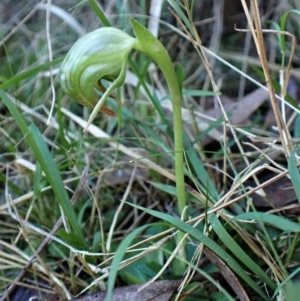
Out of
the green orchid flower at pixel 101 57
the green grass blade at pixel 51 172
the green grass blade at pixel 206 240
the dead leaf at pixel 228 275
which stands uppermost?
the green orchid flower at pixel 101 57

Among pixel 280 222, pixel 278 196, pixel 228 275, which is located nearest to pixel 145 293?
pixel 228 275

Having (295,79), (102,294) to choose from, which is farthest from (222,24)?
(102,294)

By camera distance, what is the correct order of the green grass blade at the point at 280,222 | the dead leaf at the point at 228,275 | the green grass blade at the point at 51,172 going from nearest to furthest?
1. the green grass blade at the point at 280,222
2. the dead leaf at the point at 228,275
3. the green grass blade at the point at 51,172

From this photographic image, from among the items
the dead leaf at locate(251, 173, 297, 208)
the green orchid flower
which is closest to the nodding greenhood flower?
the green orchid flower

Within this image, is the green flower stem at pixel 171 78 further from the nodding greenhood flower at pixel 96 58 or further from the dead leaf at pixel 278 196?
the dead leaf at pixel 278 196

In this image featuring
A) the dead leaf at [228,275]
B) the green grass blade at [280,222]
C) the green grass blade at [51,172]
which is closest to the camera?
the green grass blade at [280,222]

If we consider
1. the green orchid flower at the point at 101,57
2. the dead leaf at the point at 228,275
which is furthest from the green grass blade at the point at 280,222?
the green orchid flower at the point at 101,57

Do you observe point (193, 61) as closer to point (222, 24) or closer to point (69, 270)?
point (222, 24)

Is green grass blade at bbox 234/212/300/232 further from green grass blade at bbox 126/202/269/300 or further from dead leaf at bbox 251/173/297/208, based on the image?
dead leaf at bbox 251/173/297/208
